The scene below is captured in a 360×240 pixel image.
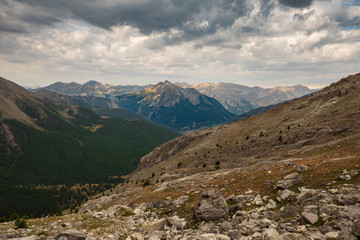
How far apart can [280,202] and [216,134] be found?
319ft

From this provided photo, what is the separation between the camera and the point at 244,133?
10338cm

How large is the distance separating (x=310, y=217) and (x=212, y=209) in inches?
400

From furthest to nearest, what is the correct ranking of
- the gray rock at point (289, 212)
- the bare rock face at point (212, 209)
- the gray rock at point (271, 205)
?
the bare rock face at point (212, 209)
the gray rock at point (271, 205)
the gray rock at point (289, 212)

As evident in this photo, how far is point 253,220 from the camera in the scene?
18.9 m

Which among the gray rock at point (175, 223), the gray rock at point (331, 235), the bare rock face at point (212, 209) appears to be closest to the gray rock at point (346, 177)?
the gray rock at point (331, 235)

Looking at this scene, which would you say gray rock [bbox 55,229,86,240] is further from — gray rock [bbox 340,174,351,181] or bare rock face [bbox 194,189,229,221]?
gray rock [bbox 340,174,351,181]

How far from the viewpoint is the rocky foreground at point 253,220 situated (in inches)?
612

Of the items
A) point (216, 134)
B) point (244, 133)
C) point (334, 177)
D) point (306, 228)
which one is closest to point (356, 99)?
point (244, 133)

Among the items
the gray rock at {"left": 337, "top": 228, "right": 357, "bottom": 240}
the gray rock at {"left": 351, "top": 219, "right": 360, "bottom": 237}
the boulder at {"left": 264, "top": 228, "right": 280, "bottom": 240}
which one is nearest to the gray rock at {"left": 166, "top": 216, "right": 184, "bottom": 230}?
the boulder at {"left": 264, "top": 228, "right": 280, "bottom": 240}

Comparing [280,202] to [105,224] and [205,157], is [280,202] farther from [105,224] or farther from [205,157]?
[205,157]

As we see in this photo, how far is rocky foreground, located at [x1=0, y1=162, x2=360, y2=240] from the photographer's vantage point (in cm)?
1555

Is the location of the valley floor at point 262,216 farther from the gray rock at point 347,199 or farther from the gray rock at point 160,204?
the gray rock at point 160,204

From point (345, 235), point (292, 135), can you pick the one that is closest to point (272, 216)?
point (345, 235)

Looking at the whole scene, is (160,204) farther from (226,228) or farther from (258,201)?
(226,228)
